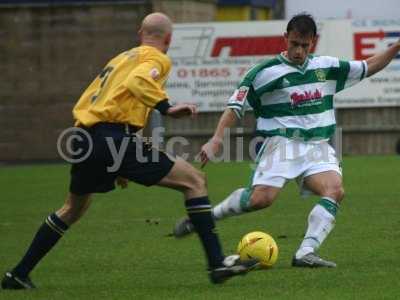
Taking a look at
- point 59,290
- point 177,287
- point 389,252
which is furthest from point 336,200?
point 59,290

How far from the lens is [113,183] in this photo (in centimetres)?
863

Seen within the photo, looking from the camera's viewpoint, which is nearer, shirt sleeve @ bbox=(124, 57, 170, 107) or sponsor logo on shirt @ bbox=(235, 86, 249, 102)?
shirt sleeve @ bbox=(124, 57, 170, 107)

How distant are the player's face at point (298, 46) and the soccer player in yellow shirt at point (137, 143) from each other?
1262 millimetres

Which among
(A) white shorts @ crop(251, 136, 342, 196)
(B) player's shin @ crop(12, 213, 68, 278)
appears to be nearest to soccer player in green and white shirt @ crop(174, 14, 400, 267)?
(A) white shorts @ crop(251, 136, 342, 196)

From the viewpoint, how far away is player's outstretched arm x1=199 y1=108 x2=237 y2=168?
8.80 meters

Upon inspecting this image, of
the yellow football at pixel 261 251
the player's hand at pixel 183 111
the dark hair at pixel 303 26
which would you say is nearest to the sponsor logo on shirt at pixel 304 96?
the dark hair at pixel 303 26

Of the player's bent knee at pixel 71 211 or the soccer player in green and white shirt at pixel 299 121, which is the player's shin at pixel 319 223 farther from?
the player's bent knee at pixel 71 211

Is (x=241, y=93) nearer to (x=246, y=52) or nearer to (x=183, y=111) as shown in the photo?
(x=183, y=111)

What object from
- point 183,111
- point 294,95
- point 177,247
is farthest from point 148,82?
point 177,247

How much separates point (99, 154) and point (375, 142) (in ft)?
61.9

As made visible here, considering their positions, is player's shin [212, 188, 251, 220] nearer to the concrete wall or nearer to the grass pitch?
the grass pitch

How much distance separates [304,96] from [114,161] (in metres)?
1.94

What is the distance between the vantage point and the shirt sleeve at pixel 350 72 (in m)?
9.97

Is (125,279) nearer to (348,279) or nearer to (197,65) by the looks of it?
(348,279)
